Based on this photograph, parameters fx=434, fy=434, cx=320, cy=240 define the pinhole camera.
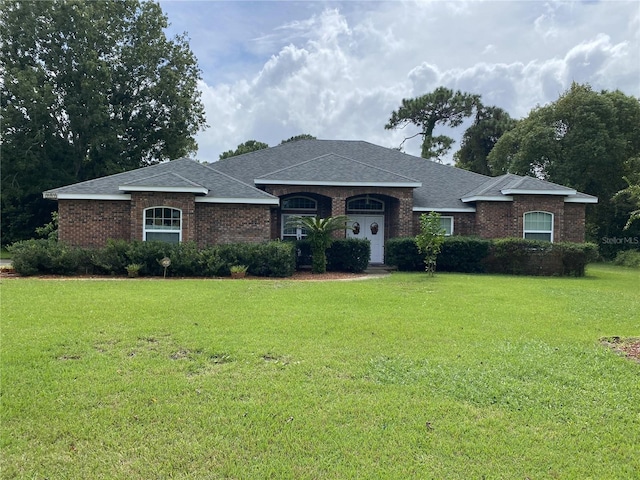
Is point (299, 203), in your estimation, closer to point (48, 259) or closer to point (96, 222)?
point (96, 222)

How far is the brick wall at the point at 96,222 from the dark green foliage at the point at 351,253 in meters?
7.70

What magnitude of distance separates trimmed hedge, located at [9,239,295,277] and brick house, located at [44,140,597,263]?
145cm

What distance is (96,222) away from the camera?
15859 mm

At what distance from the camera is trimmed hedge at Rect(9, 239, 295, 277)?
1363 cm

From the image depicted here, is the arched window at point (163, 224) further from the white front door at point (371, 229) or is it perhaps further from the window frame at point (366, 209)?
the white front door at point (371, 229)

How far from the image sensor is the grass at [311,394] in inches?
126

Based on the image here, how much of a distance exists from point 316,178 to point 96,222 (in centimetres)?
858

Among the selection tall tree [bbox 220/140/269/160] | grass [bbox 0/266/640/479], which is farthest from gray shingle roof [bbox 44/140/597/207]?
tall tree [bbox 220/140/269/160]

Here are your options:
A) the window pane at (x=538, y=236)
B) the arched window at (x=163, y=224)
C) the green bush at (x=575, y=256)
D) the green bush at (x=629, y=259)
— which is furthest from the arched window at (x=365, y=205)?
the green bush at (x=629, y=259)

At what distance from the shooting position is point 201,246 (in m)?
15.8

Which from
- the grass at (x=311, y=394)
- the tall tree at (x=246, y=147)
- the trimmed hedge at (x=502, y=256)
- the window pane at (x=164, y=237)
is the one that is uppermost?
the tall tree at (x=246, y=147)

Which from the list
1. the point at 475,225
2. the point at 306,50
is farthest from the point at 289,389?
the point at 306,50

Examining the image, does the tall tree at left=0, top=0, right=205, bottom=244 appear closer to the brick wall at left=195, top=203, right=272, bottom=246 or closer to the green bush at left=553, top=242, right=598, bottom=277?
the brick wall at left=195, top=203, right=272, bottom=246

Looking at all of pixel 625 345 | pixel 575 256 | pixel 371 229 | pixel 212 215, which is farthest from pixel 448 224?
pixel 625 345
